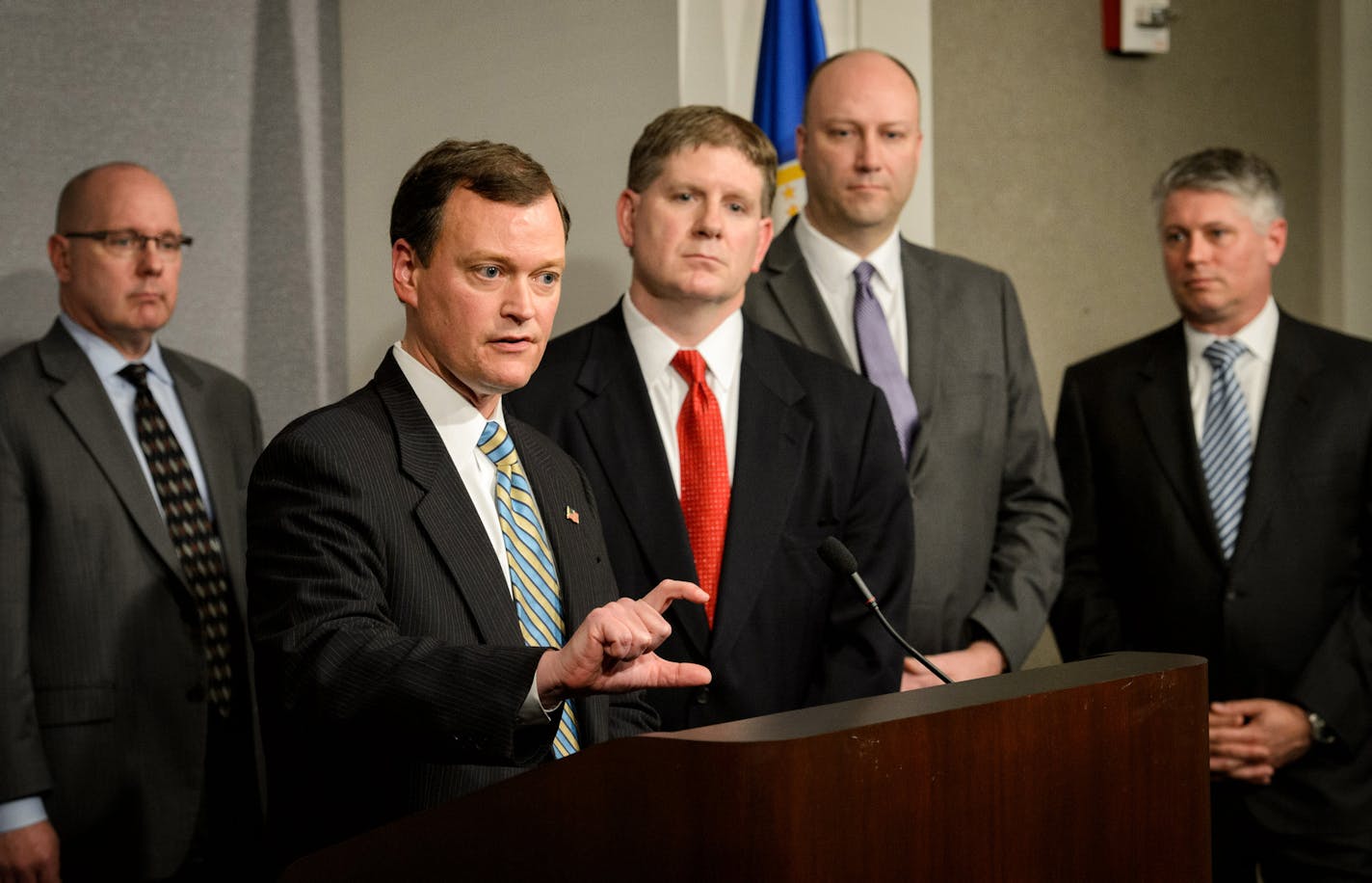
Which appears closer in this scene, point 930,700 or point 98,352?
point 930,700

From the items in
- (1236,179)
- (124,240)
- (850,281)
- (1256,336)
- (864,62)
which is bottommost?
(1256,336)

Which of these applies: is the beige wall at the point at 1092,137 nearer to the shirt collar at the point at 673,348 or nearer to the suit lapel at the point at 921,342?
the suit lapel at the point at 921,342

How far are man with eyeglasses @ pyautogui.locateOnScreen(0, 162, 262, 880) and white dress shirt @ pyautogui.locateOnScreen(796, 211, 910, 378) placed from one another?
134cm

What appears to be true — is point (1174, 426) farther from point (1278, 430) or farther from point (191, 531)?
point (191, 531)

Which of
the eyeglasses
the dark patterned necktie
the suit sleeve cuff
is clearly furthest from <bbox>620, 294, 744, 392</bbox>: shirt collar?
the suit sleeve cuff

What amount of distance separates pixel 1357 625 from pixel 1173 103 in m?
2.10

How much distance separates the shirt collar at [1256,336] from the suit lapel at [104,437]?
7.66 ft

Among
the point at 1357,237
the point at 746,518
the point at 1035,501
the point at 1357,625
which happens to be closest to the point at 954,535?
the point at 1035,501

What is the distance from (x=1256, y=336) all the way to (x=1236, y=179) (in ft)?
1.24

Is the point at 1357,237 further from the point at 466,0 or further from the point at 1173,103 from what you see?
the point at 466,0

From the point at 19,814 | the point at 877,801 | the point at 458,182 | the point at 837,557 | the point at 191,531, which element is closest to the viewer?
the point at 877,801

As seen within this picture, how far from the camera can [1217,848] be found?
3131mm

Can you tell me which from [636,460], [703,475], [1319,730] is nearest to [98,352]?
[636,460]

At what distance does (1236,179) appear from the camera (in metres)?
3.35
